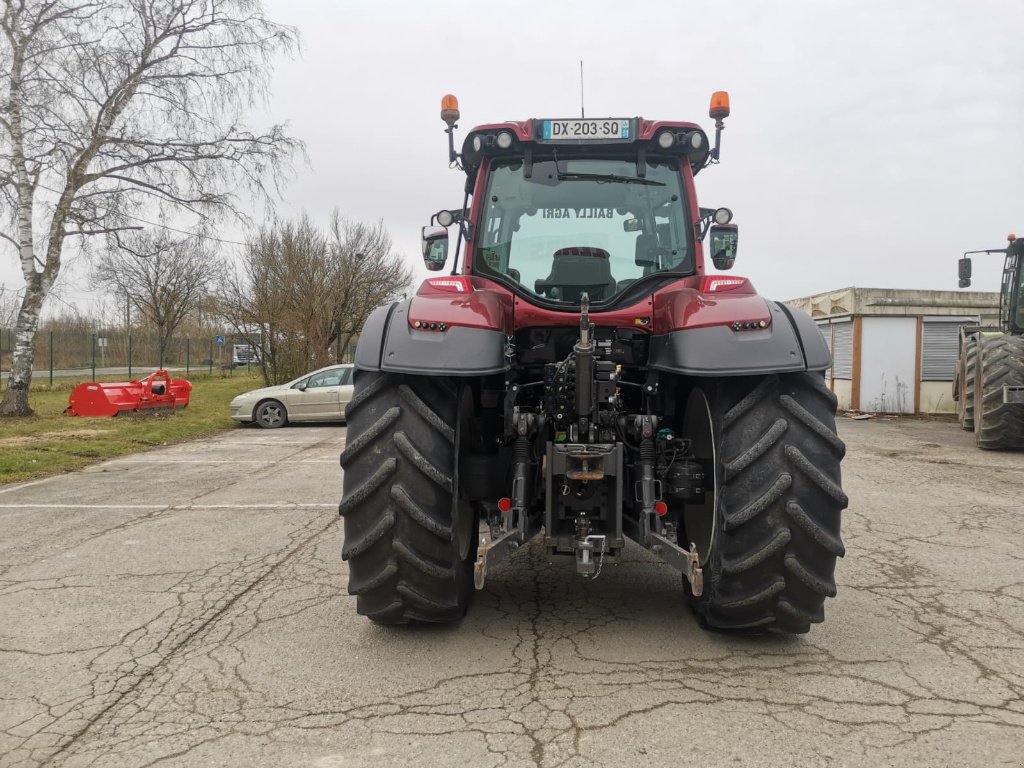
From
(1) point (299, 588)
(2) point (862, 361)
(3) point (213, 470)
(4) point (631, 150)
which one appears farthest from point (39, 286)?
(2) point (862, 361)

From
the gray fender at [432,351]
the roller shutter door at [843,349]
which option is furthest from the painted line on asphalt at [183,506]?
the roller shutter door at [843,349]

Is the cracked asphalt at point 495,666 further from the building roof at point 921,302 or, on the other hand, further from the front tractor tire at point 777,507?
the building roof at point 921,302

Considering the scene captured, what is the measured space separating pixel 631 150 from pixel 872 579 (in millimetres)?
3050

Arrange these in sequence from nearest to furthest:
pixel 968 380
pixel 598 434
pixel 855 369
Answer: pixel 598 434, pixel 968 380, pixel 855 369

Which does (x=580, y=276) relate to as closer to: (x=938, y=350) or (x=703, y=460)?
(x=703, y=460)

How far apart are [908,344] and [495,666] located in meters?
18.3

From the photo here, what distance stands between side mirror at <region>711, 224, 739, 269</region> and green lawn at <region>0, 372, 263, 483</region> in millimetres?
8674

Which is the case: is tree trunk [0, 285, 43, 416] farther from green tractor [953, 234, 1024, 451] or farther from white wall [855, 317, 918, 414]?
white wall [855, 317, 918, 414]

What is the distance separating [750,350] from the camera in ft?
10.7

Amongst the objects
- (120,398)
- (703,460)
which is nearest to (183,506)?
(703,460)

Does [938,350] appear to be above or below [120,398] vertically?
above

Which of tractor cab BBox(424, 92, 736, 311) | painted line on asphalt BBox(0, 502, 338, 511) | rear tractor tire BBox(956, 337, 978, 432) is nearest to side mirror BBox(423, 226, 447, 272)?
tractor cab BBox(424, 92, 736, 311)

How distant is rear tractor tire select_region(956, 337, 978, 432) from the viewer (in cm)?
1254

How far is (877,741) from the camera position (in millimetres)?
2633
